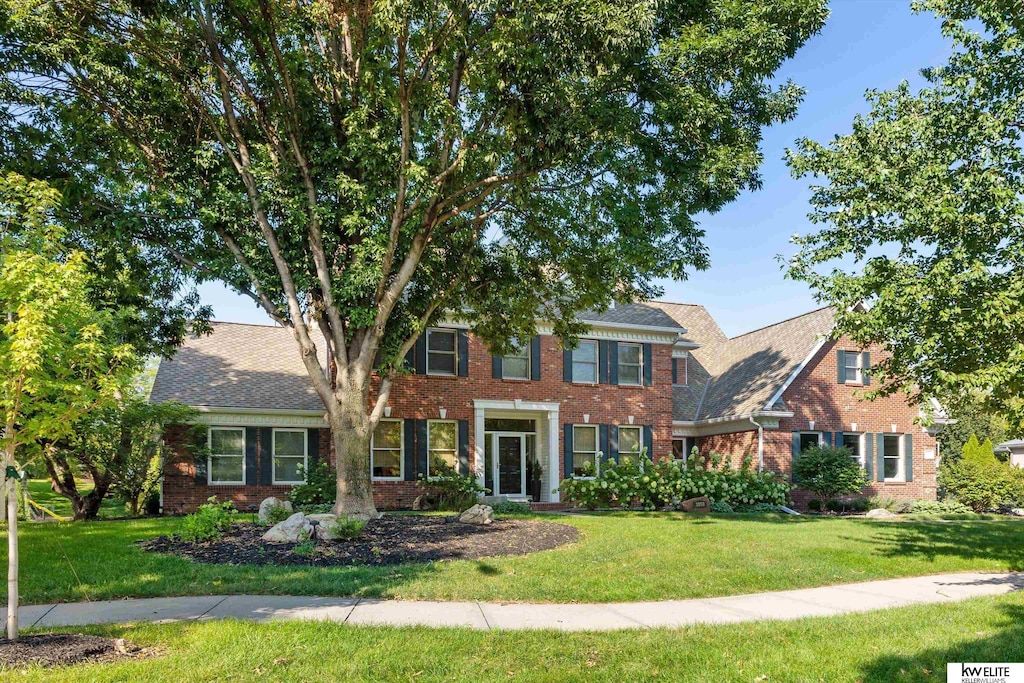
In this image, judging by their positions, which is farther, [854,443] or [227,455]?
[854,443]

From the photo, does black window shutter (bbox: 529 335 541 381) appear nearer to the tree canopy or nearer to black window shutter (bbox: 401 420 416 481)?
black window shutter (bbox: 401 420 416 481)

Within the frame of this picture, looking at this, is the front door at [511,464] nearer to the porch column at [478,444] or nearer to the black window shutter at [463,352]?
the porch column at [478,444]

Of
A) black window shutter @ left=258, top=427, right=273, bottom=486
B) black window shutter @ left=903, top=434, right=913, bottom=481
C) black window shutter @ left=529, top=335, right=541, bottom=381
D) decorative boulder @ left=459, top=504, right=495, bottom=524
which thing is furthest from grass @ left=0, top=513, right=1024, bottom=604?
black window shutter @ left=903, top=434, right=913, bottom=481

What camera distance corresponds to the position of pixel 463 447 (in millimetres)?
22422

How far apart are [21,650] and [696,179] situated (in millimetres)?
11917

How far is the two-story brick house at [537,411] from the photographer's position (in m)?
21.3

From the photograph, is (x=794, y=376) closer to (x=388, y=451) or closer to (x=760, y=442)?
(x=760, y=442)

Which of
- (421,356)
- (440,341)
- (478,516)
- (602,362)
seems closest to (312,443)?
(421,356)

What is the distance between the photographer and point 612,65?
12094 millimetres

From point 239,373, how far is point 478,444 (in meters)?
7.64

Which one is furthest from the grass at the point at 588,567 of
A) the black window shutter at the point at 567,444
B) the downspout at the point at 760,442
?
the downspout at the point at 760,442

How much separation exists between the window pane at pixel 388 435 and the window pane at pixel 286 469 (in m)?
2.23

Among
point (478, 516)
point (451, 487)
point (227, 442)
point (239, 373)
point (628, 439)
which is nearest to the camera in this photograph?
point (478, 516)

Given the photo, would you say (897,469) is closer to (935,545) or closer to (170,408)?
(935,545)
